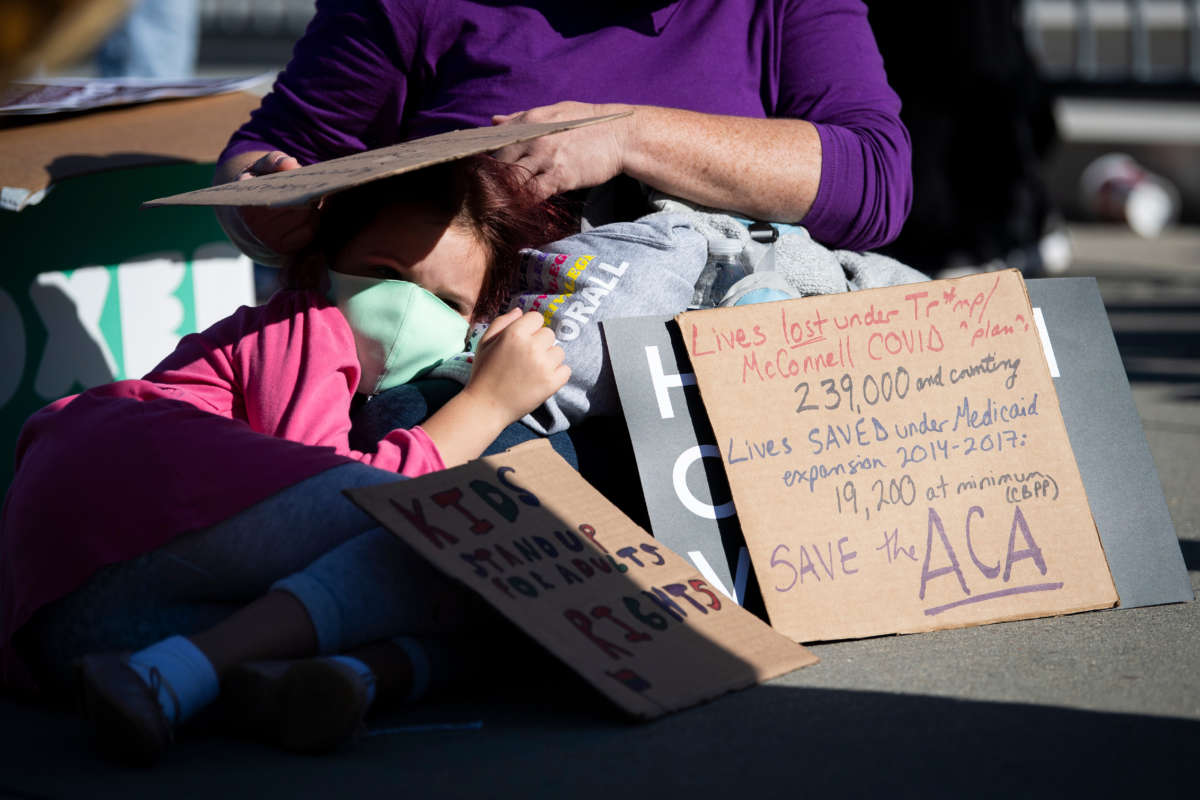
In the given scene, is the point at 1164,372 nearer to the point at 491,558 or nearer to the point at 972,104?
the point at 972,104

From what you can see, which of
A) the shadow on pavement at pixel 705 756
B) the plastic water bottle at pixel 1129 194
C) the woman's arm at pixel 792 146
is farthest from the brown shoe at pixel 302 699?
the plastic water bottle at pixel 1129 194

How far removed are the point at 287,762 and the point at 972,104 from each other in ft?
15.9

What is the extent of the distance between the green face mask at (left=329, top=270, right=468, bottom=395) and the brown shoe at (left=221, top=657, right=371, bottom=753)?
1.91 feet

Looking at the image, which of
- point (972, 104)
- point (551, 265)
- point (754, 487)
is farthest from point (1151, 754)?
point (972, 104)

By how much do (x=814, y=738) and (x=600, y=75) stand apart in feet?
3.62

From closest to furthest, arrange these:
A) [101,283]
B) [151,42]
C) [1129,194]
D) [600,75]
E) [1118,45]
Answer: [600,75]
[101,283]
[151,42]
[1129,194]
[1118,45]

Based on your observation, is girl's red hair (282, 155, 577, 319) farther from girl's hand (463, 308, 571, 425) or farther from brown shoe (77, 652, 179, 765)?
brown shoe (77, 652, 179, 765)

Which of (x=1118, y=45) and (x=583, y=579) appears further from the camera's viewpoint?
(x=1118, y=45)

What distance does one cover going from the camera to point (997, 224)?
229 inches

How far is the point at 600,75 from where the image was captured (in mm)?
2080

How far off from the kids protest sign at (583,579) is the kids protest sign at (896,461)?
15 cm

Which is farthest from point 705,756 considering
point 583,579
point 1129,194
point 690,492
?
point 1129,194

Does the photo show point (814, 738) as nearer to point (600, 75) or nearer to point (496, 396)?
point (496, 396)

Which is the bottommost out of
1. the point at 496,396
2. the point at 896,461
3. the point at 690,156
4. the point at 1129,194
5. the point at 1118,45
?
the point at 1129,194
